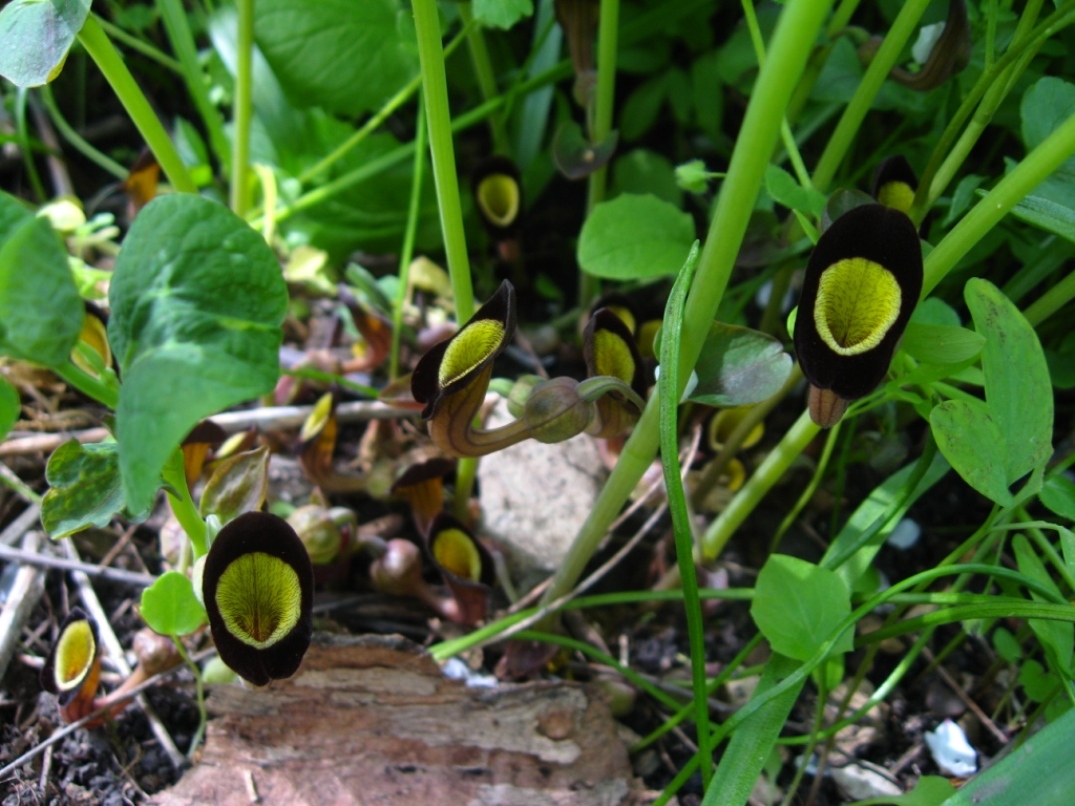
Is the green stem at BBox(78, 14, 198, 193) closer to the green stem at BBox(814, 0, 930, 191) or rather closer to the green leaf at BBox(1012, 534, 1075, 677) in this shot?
the green stem at BBox(814, 0, 930, 191)

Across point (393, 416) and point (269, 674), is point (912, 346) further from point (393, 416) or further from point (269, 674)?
point (393, 416)

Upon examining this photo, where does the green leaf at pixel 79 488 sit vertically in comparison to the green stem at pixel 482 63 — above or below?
below

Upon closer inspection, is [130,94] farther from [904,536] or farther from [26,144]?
[904,536]

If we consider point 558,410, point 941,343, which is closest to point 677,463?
point 558,410

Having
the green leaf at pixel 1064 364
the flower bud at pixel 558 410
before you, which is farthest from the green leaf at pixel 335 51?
the green leaf at pixel 1064 364

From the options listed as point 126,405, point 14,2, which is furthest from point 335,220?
point 126,405

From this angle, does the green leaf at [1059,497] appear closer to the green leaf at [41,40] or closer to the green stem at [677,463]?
the green stem at [677,463]
